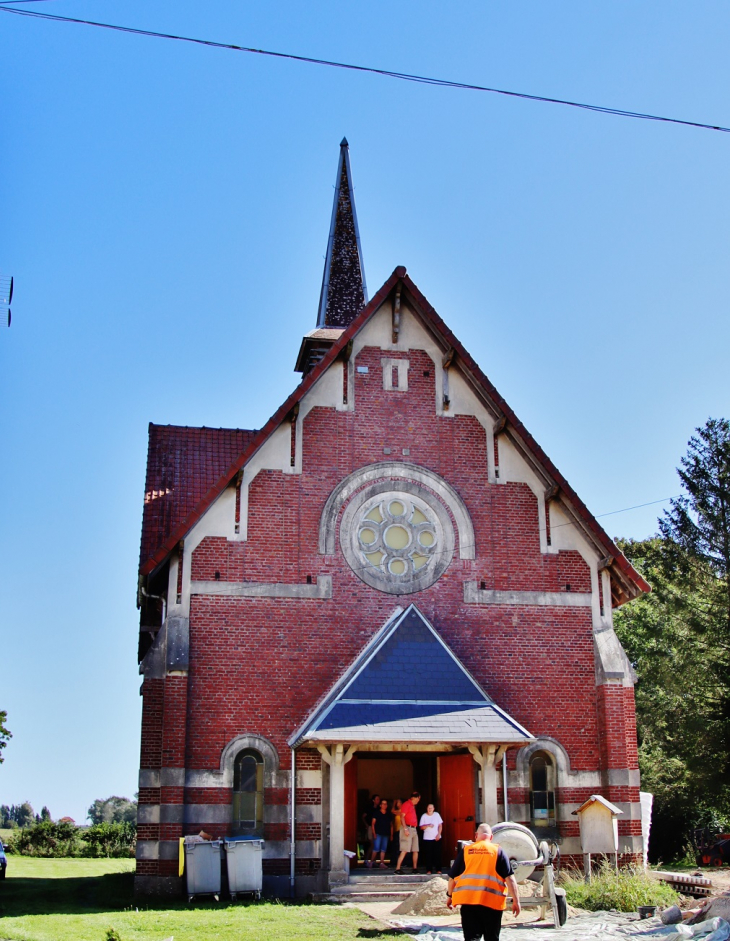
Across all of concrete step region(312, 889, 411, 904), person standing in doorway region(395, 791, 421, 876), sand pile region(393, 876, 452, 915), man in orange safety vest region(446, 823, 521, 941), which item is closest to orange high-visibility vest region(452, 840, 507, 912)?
man in orange safety vest region(446, 823, 521, 941)

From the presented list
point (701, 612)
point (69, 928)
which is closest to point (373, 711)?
point (69, 928)

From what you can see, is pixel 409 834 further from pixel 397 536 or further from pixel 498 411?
pixel 498 411

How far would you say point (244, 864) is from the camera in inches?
702

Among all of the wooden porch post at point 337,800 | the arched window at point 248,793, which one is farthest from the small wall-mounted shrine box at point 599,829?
the arched window at point 248,793

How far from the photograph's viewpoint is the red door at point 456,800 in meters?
19.8

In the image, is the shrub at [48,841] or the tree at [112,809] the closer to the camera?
the shrub at [48,841]

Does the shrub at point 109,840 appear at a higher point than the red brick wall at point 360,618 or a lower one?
lower

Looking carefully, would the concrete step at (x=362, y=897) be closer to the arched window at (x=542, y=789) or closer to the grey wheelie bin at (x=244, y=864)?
the grey wheelie bin at (x=244, y=864)

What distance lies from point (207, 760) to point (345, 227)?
731 inches

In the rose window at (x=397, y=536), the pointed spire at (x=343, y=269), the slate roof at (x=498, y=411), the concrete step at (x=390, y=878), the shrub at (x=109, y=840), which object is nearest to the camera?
the concrete step at (x=390, y=878)

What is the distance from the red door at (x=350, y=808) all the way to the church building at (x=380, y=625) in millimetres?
41

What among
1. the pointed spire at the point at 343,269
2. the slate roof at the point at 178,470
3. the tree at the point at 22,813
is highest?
the pointed spire at the point at 343,269

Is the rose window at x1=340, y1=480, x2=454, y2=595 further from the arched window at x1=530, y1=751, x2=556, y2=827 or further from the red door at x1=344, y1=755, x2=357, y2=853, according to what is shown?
the arched window at x1=530, y1=751, x2=556, y2=827

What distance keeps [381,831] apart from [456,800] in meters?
1.81
